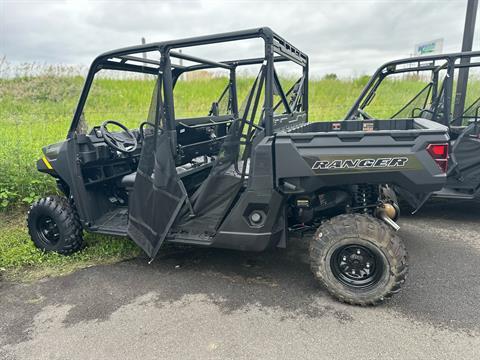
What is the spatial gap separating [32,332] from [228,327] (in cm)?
138

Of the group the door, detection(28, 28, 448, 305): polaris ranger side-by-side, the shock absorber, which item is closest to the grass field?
detection(28, 28, 448, 305): polaris ranger side-by-side

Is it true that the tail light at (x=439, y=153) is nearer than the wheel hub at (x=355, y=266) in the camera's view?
Yes

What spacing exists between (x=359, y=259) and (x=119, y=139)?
274 centimetres

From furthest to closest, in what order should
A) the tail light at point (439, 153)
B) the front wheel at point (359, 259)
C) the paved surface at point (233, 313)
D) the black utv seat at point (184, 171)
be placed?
the black utv seat at point (184, 171), the front wheel at point (359, 259), the tail light at point (439, 153), the paved surface at point (233, 313)

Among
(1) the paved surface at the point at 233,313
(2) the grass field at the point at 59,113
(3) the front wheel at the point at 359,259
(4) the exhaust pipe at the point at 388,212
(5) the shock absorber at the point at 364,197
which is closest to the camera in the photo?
(1) the paved surface at the point at 233,313

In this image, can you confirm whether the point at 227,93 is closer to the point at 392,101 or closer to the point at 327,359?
the point at 327,359

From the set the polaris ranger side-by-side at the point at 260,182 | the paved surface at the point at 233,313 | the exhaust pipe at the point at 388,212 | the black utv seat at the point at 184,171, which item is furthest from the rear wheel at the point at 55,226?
the exhaust pipe at the point at 388,212

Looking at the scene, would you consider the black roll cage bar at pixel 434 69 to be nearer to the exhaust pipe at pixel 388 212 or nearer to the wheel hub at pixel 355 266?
the exhaust pipe at pixel 388 212

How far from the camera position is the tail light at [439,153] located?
2.57 meters

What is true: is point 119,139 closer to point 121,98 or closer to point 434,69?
point 434,69

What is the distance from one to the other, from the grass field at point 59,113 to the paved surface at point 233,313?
479 millimetres

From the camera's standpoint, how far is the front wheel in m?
2.68

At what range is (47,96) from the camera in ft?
45.8

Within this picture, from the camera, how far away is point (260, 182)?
281 centimetres
